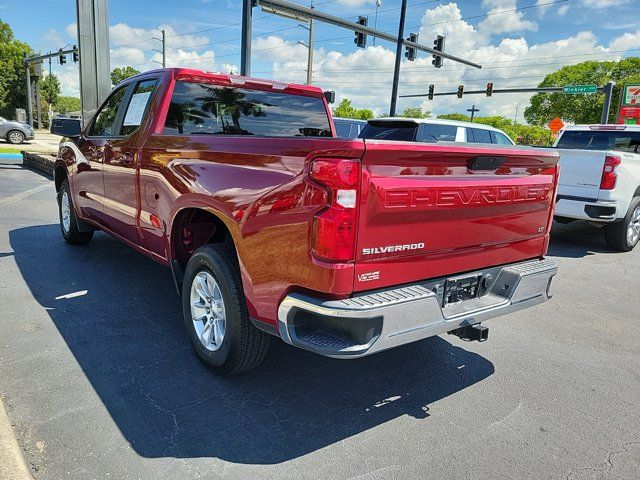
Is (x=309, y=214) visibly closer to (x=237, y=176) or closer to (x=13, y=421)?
(x=237, y=176)

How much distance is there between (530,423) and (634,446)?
0.54 m

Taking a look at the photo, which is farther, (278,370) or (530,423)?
(278,370)

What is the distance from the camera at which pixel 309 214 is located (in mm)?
2436

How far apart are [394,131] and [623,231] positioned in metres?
3.96

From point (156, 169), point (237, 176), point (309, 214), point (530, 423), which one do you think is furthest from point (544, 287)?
point (156, 169)

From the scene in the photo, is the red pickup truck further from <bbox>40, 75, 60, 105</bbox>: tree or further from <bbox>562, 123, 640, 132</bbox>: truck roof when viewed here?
<bbox>40, 75, 60, 105</bbox>: tree

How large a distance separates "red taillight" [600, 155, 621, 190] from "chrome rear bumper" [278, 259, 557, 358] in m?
5.37

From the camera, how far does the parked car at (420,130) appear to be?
27.8ft

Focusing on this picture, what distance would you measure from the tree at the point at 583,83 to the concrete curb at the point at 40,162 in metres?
53.8

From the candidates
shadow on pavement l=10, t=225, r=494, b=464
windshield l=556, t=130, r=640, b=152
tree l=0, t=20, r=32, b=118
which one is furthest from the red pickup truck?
tree l=0, t=20, r=32, b=118

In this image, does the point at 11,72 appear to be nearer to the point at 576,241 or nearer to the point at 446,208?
the point at 576,241

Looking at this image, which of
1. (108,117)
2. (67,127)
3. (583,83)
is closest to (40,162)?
(67,127)

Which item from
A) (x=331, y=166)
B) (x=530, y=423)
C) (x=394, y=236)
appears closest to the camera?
(x=331, y=166)

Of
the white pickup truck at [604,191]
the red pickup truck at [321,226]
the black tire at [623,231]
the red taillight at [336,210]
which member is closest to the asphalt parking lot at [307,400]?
the red pickup truck at [321,226]
